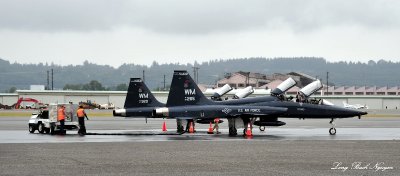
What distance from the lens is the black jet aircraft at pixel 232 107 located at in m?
39.6

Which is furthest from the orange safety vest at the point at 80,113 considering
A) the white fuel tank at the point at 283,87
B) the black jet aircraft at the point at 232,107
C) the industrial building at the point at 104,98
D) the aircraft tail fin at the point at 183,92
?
the industrial building at the point at 104,98

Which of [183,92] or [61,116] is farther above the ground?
[183,92]

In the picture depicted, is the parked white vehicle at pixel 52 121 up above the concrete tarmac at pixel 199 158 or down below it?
above

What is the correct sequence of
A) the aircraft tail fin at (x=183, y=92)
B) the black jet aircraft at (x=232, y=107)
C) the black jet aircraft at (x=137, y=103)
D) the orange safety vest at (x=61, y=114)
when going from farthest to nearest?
the black jet aircraft at (x=137, y=103), the orange safety vest at (x=61, y=114), the aircraft tail fin at (x=183, y=92), the black jet aircraft at (x=232, y=107)

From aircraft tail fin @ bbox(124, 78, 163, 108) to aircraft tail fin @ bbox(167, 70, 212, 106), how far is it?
5.61 m

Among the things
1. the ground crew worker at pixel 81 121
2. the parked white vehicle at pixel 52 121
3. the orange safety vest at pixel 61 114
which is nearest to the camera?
the ground crew worker at pixel 81 121

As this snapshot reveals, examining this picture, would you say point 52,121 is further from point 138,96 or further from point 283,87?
point 283,87

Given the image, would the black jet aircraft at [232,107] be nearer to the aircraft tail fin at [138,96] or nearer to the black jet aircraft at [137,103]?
the black jet aircraft at [137,103]

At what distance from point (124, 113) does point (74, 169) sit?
24.4m

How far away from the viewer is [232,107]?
3984 cm

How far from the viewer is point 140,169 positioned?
20.4 meters

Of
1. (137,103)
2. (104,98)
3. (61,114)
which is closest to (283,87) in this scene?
(137,103)
